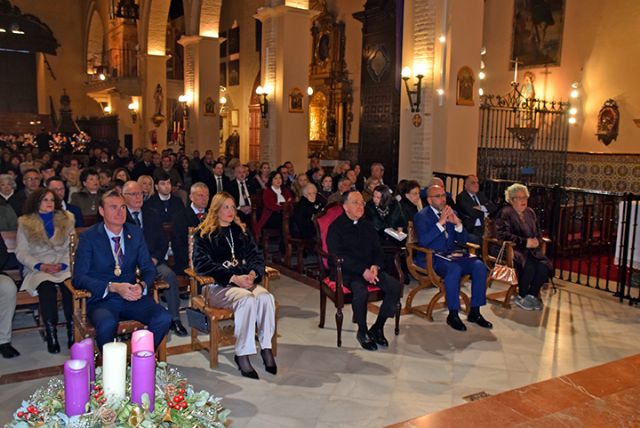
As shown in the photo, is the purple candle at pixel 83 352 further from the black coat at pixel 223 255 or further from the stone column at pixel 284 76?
the stone column at pixel 284 76

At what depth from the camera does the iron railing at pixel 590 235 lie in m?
6.84

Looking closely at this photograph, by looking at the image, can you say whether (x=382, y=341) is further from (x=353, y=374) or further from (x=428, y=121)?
(x=428, y=121)

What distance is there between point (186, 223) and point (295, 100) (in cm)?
733

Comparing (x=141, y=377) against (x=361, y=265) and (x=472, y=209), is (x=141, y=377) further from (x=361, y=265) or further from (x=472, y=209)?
(x=472, y=209)

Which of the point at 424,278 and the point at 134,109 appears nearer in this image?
the point at 424,278

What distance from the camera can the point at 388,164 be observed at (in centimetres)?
1349

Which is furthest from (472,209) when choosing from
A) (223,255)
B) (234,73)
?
(234,73)

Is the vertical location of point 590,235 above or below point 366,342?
above

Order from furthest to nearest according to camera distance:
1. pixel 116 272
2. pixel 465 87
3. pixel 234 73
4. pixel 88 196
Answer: pixel 234 73, pixel 465 87, pixel 88 196, pixel 116 272

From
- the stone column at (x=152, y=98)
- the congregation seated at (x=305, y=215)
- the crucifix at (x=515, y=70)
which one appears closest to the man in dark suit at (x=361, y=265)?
the congregation seated at (x=305, y=215)

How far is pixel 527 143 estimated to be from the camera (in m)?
13.7

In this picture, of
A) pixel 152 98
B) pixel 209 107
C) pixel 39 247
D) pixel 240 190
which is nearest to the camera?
pixel 39 247

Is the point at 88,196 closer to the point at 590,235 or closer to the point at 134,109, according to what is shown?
the point at 590,235

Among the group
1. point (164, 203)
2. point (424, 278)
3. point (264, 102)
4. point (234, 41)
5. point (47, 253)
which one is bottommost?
point (424, 278)
